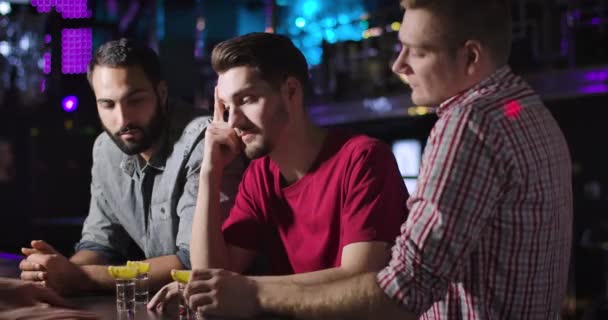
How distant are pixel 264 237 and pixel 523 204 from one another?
965mm

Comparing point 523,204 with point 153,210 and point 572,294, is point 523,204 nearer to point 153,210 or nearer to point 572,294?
point 153,210

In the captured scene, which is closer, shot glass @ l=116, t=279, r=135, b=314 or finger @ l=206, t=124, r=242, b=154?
shot glass @ l=116, t=279, r=135, b=314

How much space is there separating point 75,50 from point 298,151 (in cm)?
622

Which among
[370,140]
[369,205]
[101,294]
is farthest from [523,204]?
[101,294]

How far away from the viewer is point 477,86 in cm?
140

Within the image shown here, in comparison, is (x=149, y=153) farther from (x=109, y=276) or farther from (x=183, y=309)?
(x=183, y=309)

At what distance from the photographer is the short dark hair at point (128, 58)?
2.53m

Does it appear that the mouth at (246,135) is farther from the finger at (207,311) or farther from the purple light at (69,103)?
the purple light at (69,103)

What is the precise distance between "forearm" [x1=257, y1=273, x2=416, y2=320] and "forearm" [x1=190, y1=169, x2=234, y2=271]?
20.8 inches

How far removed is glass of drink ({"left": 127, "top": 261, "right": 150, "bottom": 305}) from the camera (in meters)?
1.78

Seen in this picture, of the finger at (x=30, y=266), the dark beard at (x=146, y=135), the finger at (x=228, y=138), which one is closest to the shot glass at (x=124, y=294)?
the finger at (x=30, y=266)

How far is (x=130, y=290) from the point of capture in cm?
177

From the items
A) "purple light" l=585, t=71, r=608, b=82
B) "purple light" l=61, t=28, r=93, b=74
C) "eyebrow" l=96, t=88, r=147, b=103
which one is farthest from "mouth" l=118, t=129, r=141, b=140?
"purple light" l=61, t=28, r=93, b=74

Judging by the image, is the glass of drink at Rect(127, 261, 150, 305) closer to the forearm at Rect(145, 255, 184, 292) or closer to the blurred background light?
the forearm at Rect(145, 255, 184, 292)
